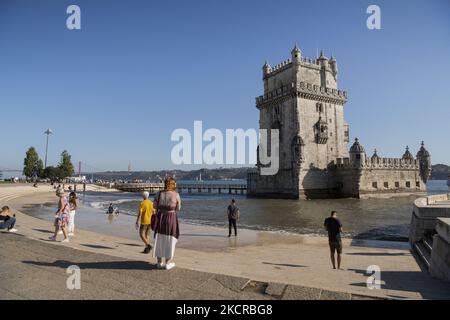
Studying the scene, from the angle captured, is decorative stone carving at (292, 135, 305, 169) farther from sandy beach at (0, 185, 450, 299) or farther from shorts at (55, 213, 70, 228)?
shorts at (55, 213, 70, 228)

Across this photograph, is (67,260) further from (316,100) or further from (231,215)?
(316,100)

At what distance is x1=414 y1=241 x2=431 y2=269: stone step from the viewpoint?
9316 mm

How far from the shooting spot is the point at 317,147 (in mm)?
50812

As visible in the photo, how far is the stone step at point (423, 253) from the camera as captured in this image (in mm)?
9316

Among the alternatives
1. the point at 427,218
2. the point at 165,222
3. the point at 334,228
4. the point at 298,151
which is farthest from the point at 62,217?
the point at 298,151

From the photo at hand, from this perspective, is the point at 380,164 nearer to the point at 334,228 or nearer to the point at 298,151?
the point at 298,151

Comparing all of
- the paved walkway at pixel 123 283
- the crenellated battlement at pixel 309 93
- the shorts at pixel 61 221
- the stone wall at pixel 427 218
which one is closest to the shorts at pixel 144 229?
the paved walkway at pixel 123 283

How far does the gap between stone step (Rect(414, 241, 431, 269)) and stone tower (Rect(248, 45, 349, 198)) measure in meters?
36.6

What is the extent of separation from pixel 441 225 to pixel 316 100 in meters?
46.4

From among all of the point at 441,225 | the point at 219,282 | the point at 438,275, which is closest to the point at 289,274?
the point at 219,282

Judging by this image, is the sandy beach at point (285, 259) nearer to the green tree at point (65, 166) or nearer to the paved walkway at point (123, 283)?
the paved walkway at point (123, 283)

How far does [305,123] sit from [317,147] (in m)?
4.49

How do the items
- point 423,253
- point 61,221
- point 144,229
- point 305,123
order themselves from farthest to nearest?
1. point 305,123
2. point 61,221
3. point 423,253
4. point 144,229

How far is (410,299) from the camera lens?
5039 mm
